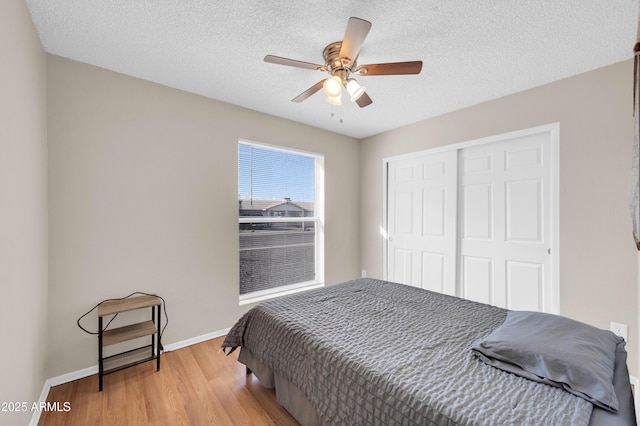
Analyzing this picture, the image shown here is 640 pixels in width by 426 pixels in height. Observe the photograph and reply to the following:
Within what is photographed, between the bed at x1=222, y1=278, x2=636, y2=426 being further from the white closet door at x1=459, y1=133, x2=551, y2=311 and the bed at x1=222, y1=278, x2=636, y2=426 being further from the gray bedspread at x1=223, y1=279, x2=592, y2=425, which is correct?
the white closet door at x1=459, y1=133, x2=551, y2=311

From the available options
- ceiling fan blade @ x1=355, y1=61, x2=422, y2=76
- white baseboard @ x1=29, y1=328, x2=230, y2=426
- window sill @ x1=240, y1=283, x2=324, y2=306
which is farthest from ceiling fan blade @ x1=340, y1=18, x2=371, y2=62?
white baseboard @ x1=29, y1=328, x2=230, y2=426

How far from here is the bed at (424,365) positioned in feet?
3.21

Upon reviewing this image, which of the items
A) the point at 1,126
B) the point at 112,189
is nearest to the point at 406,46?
the point at 1,126

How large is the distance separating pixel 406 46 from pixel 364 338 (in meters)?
1.95

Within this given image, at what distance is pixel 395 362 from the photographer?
1.26m

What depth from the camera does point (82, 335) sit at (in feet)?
6.86

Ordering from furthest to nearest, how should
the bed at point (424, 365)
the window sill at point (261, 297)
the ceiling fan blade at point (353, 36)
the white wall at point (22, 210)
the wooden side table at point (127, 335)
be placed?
the window sill at point (261, 297), the wooden side table at point (127, 335), the ceiling fan blade at point (353, 36), the white wall at point (22, 210), the bed at point (424, 365)

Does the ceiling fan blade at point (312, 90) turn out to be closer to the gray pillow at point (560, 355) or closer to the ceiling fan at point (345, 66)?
the ceiling fan at point (345, 66)

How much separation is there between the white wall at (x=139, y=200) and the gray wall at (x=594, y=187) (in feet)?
9.26

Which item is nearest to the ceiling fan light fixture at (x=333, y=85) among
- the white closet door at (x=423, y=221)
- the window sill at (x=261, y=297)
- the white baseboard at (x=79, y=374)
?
the white closet door at (x=423, y=221)

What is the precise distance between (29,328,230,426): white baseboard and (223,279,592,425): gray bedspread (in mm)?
888

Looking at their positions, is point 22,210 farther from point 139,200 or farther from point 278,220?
point 278,220

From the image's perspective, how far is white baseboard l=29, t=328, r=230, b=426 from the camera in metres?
1.67

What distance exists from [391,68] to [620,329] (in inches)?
104
